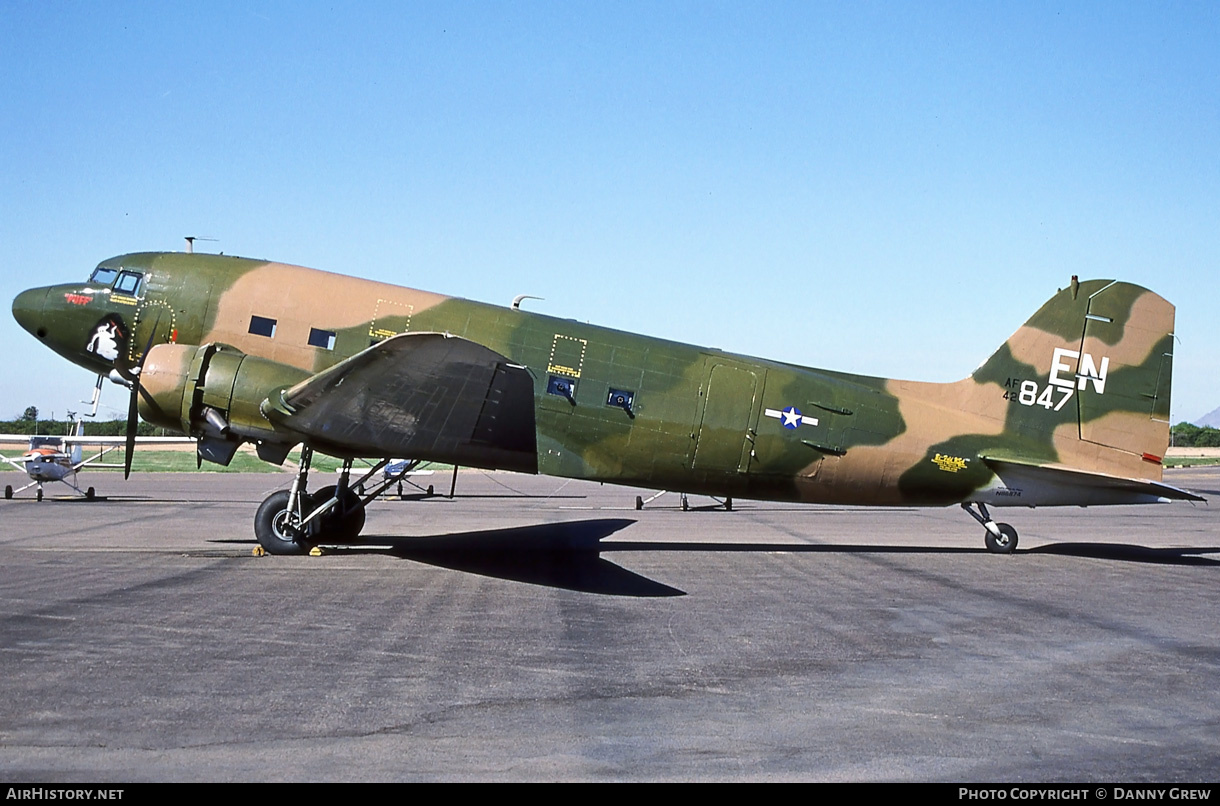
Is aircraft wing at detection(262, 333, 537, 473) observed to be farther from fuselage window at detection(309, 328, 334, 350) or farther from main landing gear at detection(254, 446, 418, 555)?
fuselage window at detection(309, 328, 334, 350)

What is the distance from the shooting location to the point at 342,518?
16312 millimetres

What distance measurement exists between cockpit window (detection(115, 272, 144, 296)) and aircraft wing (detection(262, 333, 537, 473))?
394 centimetres

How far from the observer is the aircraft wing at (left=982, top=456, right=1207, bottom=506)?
15.8m

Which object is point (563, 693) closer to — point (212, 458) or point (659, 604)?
point (659, 604)

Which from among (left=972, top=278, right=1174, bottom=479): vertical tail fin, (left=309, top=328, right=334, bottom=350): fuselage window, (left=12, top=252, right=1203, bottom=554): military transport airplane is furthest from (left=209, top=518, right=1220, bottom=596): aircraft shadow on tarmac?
(left=309, top=328, right=334, bottom=350): fuselage window

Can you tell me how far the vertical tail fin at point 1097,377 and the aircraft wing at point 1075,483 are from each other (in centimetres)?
55

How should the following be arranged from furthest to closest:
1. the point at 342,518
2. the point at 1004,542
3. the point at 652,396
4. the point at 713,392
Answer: the point at 1004,542, the point at 342,518, the point at 713,392, the point at 652,396

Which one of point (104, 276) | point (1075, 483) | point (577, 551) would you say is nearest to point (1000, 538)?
point (1075, 483)

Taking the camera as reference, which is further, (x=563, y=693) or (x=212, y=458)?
(x=212, y=458)

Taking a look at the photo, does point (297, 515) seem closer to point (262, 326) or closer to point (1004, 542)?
point (262, 326)

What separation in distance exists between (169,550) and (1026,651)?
12.5 metres

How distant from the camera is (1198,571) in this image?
14.7m

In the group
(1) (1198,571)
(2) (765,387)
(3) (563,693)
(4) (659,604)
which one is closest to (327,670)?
(3) (563,693)

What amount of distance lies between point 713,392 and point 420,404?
516cm
